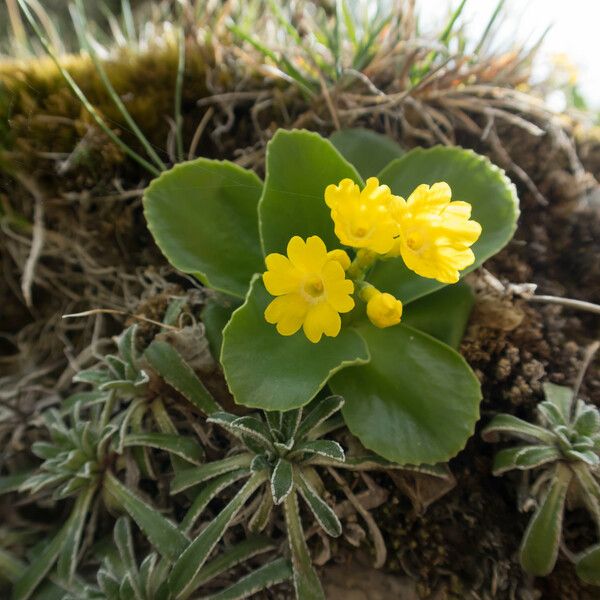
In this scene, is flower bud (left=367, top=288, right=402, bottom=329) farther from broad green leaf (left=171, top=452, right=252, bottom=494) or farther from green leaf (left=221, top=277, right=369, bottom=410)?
broad green leaf (left=171, top=452, right=252, bottom=494)

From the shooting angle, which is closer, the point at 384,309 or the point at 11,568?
the point at 384,309

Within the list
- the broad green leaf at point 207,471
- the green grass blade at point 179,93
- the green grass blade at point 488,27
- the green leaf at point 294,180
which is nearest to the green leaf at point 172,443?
the broad green leaf at point 207,471

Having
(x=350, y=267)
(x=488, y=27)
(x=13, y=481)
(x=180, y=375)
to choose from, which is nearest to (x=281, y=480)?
Result: (x=180, y=375)

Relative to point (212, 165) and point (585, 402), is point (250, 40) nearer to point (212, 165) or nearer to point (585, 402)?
point (212, 165)

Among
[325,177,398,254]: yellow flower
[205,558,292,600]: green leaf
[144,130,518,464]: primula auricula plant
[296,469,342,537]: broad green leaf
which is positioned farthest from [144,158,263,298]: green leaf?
[205,558,292,600]: green leaf

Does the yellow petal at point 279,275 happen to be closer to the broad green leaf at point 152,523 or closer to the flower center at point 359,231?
the flower center at point 359,231

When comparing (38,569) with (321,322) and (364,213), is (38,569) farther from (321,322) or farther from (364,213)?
(364,213)

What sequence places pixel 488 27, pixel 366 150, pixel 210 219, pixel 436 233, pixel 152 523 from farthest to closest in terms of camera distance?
pixel 488 27, pixel 366 150, pixel 210 219, pixel 152 523, pixel 436 233
